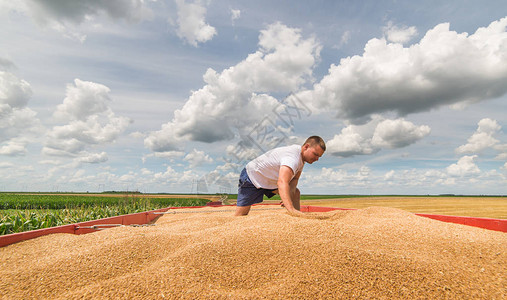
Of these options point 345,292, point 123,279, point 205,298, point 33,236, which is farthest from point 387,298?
point 33,236

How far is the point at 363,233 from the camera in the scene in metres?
2.17

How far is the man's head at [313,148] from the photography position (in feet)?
10.8

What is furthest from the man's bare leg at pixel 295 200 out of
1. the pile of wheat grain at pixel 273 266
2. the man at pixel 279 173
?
the pile of wheat grain at pixel 273 266

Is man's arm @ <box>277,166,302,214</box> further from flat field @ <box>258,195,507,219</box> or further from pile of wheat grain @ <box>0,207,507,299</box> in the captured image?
flat field @ <box>258,195,507,219</box>

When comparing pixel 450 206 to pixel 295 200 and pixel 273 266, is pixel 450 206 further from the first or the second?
pixel 273 266

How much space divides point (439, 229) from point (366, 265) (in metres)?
1.21

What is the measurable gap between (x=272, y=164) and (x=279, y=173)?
0.48m

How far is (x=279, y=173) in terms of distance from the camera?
3.27m

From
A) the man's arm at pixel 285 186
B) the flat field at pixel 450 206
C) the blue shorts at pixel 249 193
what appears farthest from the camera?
the flat field at pixel 450 206

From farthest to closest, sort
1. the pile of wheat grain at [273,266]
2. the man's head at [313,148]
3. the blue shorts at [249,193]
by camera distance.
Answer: the blue shorts at [249,193] → the man's head at [313,148] → the pile of wheat grain at [273,266]

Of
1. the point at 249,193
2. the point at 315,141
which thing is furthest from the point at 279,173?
the point at 249,193

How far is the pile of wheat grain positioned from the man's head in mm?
1229

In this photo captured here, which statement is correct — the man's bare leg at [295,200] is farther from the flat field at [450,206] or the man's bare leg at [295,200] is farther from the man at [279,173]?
the flat field at [450,206]

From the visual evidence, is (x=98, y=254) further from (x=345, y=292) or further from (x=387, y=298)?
(x=387, y=298)
